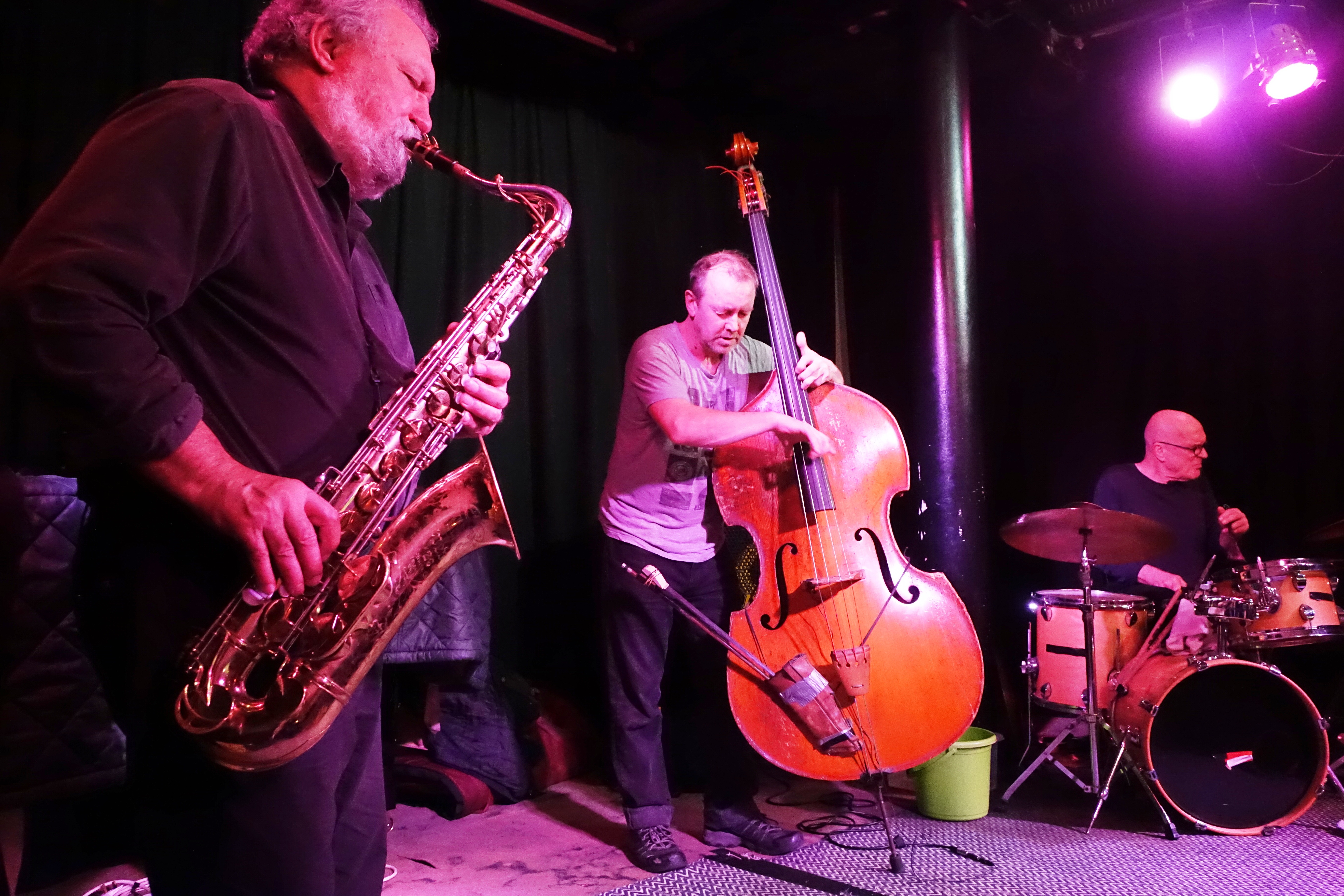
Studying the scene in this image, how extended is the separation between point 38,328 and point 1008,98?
531 cm

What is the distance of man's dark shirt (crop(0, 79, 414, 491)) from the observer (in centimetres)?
100

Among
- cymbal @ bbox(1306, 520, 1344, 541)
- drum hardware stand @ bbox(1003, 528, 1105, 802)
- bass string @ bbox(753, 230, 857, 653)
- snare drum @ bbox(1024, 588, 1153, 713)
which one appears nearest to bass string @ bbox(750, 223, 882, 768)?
bass string @ bbox(753, 230, 857, 653)

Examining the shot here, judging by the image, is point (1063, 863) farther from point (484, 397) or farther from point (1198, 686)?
point (484, 397)

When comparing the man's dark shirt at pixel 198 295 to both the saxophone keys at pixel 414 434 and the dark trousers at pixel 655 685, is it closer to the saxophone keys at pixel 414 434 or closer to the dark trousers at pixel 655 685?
the saxophone keys at pixel 414 434

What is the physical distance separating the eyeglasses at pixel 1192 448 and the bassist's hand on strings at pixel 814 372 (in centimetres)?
256

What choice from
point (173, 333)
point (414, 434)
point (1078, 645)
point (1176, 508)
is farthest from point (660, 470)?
point (1176, 508)

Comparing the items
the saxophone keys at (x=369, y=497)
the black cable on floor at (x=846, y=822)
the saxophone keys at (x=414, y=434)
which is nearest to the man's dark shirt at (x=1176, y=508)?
the black cable on floor at (x=846, y=822)

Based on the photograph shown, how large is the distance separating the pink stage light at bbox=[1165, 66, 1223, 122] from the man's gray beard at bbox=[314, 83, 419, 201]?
13.9ft

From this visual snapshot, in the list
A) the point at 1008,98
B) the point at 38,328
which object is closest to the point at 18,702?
the point at 38,328

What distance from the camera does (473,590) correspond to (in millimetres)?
3244

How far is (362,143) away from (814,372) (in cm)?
177

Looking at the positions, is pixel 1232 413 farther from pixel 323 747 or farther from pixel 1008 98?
pixel 323 747

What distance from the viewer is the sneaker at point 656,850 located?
2.94 m

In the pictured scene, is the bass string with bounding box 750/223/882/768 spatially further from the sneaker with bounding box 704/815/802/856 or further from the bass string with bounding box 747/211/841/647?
the sneaker with bounding box 704/815/802/856
